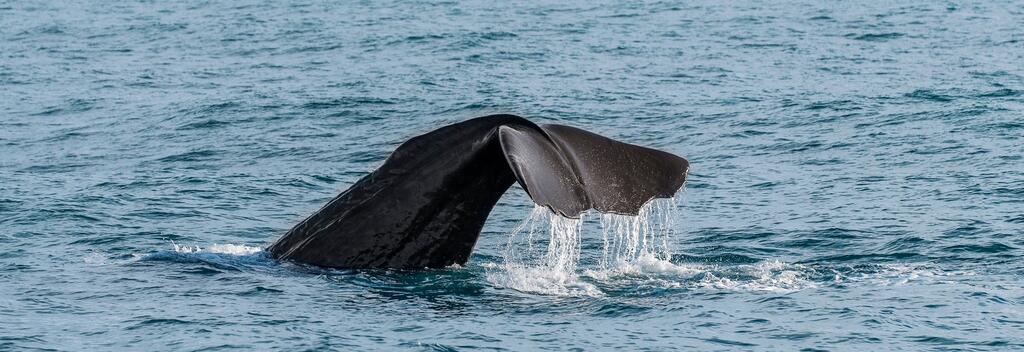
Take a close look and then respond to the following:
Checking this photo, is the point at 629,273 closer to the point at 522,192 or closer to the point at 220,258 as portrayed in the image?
the point at 220,258

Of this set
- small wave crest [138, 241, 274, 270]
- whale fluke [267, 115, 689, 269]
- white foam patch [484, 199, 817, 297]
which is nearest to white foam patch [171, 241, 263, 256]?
small wave crest [138, 241, 274, 270]

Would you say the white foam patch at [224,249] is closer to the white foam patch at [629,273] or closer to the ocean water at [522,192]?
the ocean water at [522,192]

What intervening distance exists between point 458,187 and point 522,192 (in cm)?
726

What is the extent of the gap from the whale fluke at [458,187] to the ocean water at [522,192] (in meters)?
0.26

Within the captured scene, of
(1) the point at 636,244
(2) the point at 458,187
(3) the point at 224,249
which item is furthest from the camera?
(3) the point at 224,249

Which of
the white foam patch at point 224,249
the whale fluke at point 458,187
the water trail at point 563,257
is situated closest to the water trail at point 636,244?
the water trail at point 563,257

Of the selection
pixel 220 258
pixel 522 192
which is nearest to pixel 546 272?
pixel 220 258

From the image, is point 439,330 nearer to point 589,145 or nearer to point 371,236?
point 371,236

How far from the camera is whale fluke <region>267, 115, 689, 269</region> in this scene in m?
8.84

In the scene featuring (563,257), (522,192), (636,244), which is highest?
(636,244)

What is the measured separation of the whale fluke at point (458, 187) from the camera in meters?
8.84

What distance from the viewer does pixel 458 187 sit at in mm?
9539

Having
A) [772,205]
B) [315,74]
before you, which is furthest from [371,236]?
[315,74]

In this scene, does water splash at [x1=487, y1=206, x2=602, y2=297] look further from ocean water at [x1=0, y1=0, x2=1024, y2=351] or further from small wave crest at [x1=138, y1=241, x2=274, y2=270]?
small wave crest at [x1=138, y1=241, x2=274, y2=270]
